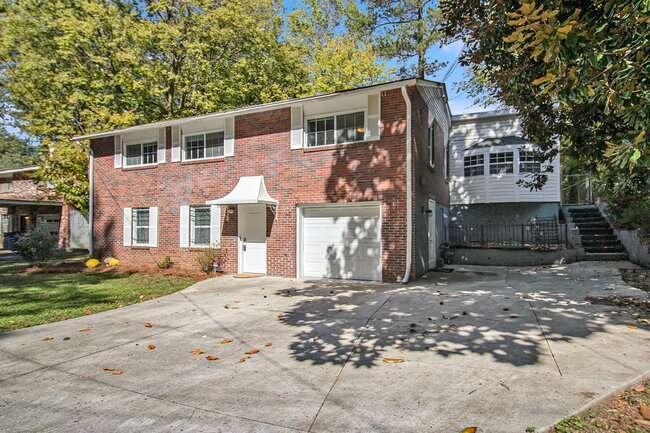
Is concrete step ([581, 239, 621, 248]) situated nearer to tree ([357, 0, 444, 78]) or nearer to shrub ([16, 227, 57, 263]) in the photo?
tree ([357, 0, 444, 78])

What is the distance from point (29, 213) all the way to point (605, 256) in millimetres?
36059

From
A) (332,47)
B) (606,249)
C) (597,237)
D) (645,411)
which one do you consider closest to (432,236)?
(606,249)

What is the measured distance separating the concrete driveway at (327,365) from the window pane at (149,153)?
8312 millimetres

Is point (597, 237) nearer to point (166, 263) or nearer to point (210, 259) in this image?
point (210, 259)

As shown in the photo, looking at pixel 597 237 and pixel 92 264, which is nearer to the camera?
pixel 92 264

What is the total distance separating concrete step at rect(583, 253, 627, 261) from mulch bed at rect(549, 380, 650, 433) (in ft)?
Answer: 40.6

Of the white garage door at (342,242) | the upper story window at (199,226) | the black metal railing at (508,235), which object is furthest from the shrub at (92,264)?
the black metal railing at (508,235)

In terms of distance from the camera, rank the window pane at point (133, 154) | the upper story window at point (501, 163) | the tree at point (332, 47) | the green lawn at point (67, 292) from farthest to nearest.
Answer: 1. the tree at point (332, 47)
2. the upper story window at point (501, 163)
3. the window pane at point (133, 154)
4. the green lawn at point (67, 292)

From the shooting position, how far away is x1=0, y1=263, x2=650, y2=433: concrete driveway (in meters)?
3.29

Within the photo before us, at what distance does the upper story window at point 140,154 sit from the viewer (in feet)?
48.0

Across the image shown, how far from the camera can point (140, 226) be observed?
14.7 m

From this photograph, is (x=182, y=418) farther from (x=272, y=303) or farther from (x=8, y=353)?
(x=272, y=303)

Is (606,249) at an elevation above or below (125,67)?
below

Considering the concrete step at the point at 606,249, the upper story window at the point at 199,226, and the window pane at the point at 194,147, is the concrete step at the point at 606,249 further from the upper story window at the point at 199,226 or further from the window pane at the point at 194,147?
the window pane at the point at 194,147
